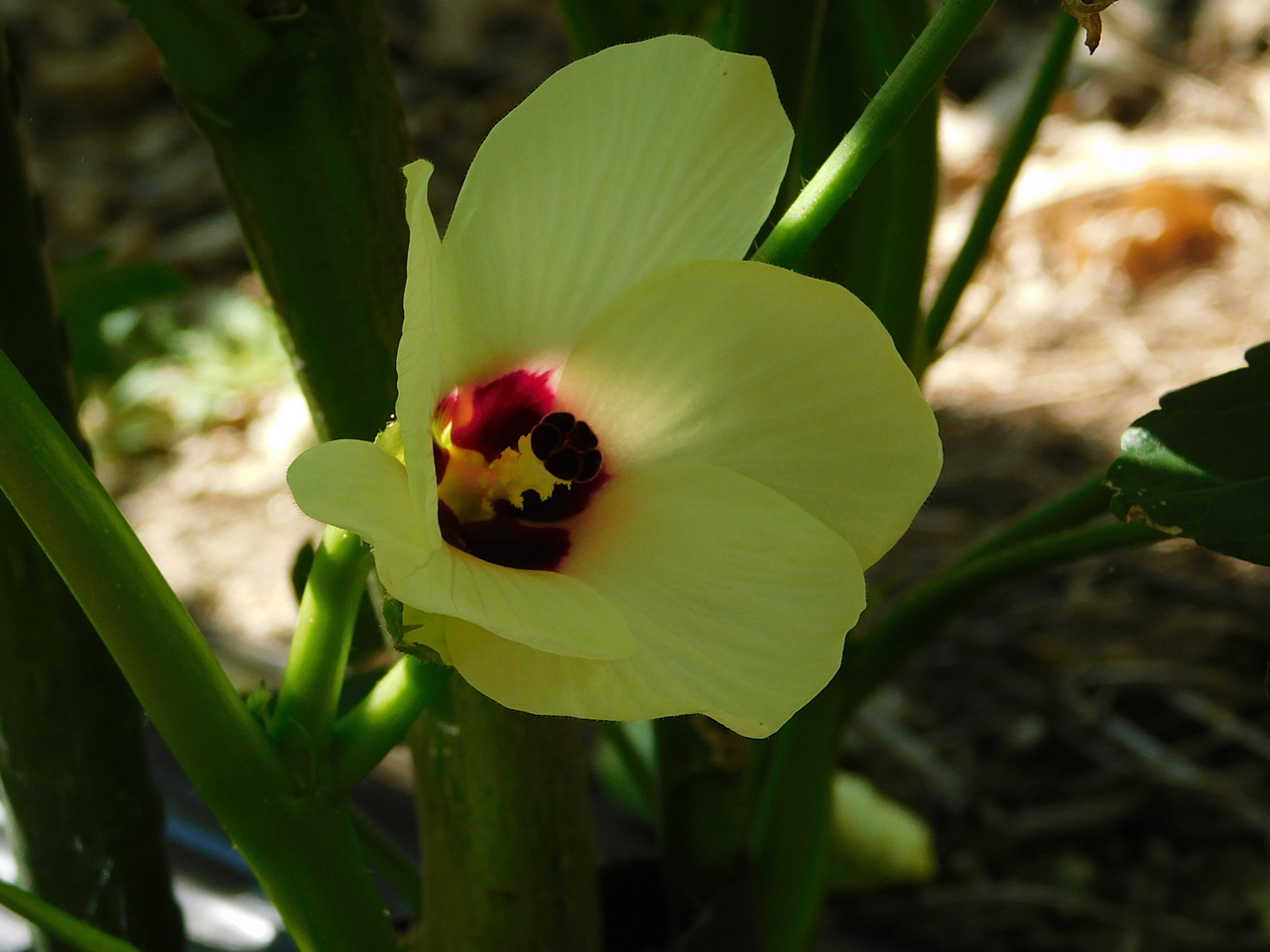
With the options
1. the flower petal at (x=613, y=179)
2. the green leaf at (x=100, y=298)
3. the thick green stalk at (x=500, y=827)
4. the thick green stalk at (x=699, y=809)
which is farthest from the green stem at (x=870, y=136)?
the green leaf at (x=100, y=298)

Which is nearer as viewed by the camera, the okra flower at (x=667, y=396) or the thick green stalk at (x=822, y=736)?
the okra flower at (x=667, y=396)

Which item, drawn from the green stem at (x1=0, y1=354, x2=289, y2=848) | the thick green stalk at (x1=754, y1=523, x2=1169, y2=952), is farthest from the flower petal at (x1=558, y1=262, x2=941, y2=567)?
the thick green stalk at (x1=754, y1=523, x2=1169, y2=952)

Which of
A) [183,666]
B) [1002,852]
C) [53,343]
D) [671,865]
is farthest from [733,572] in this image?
[1002,852]

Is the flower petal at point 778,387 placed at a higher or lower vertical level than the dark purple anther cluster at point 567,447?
lower

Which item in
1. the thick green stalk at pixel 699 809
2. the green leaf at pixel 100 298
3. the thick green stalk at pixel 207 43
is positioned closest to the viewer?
the thick green stalk at pixel 207 43

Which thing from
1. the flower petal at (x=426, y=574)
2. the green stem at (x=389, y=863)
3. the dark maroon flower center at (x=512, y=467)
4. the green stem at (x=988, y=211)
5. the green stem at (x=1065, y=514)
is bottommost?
the flower petal at (x=426, y=574)

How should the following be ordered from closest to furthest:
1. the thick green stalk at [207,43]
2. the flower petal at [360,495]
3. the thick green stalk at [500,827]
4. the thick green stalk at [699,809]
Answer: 1. the flower petal at [360,495]
2. the thick green stalk at [207,43]
3. the thick green stalk at [500,827]
4. the thick green stalk at [699,809]

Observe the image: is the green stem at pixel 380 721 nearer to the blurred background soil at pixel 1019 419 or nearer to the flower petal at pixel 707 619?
the flower petal at pixel 707 619
